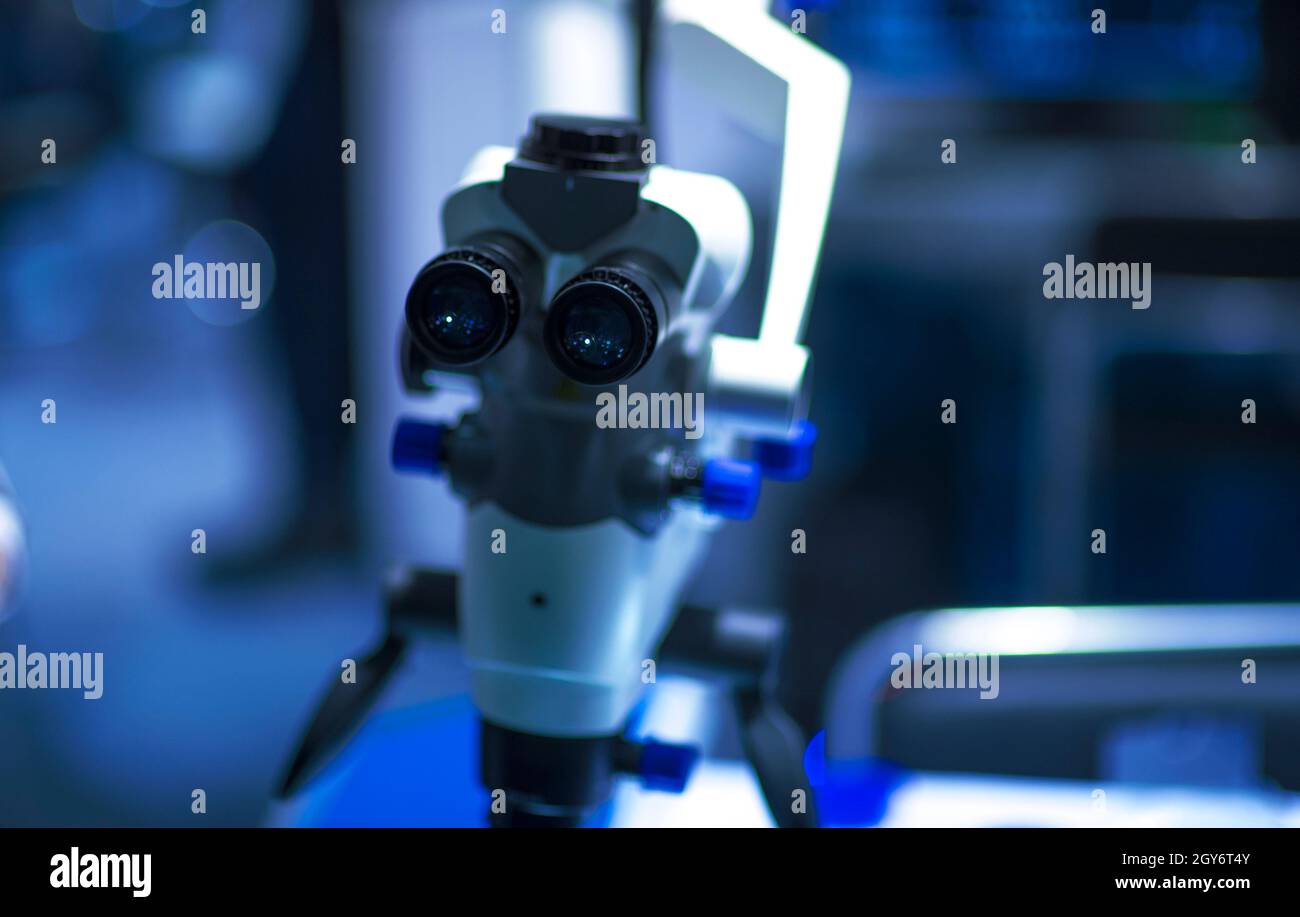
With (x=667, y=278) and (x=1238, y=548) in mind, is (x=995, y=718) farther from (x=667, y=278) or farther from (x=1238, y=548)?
(x=1238, y=548)

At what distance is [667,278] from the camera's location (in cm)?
61

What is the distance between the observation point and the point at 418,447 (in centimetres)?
67

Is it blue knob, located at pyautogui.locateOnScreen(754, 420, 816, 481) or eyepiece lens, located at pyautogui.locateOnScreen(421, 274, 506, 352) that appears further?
blue knob, located at pyautogui.locateOnScreen(754, 420, 816, 481)

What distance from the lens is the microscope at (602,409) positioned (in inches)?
23.2

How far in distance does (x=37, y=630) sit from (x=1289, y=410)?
209 centimetres

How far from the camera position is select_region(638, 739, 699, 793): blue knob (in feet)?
2.26

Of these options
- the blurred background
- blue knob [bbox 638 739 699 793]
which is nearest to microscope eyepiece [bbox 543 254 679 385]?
blue knob [bbox 638 739 699 793]

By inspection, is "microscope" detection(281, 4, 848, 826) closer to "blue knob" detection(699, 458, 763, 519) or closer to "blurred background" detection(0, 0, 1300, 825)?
"blue knob" detection(699, 458, 763, 519)

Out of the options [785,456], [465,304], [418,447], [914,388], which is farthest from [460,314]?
[914,388]

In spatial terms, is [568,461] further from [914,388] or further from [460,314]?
[914,388]

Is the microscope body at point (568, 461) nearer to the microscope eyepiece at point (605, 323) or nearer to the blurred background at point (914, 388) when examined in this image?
the microscope eyepiece at point (605, 323)

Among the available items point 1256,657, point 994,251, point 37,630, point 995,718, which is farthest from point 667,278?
point 37,630

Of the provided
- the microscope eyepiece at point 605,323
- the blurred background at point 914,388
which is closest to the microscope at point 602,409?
the microscope eyepiece at point 605,323

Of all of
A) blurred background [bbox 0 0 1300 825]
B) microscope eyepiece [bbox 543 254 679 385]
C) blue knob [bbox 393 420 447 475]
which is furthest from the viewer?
blurred background [bbox 0 0 1300 825]
